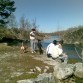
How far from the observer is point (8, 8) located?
2243 inches

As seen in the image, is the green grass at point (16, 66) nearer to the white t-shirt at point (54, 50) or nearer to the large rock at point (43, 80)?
the white t-shirt at point (54, 50)

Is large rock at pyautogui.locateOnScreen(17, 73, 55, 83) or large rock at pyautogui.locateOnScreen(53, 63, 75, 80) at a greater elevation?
large rock at pyautogui.locateOnScreen(53, 63, 75, 80)

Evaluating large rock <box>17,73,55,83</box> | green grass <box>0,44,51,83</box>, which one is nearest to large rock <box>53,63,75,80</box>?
large rock <box>17,73,55,83</box>

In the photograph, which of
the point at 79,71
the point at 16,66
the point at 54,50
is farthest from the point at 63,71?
the point at 54,50

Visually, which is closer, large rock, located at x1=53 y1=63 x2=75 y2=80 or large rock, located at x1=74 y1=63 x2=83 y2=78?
large rock, located at x1=53 y1=63 x2=75 y2=80

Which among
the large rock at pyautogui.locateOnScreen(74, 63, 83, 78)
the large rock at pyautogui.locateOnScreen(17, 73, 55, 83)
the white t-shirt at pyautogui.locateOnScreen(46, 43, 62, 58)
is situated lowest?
the large rock at pyautogui.locateOnScreen(17, 73, 55, 83)

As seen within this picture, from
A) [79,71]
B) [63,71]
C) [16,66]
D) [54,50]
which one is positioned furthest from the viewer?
[54,50]

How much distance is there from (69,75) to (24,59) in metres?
6.82

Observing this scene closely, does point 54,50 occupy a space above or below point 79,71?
above

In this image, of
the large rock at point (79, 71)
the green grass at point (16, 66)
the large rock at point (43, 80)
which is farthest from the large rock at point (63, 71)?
the green grass at point (16, 66)

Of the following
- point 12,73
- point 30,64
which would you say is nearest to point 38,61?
point 30,64

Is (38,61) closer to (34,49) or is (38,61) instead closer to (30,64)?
(30,64)

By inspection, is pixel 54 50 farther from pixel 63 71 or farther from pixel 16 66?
pixel 63 71

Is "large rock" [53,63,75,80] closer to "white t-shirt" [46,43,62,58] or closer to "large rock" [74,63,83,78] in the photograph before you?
"large rock" [74,63,83,78]
